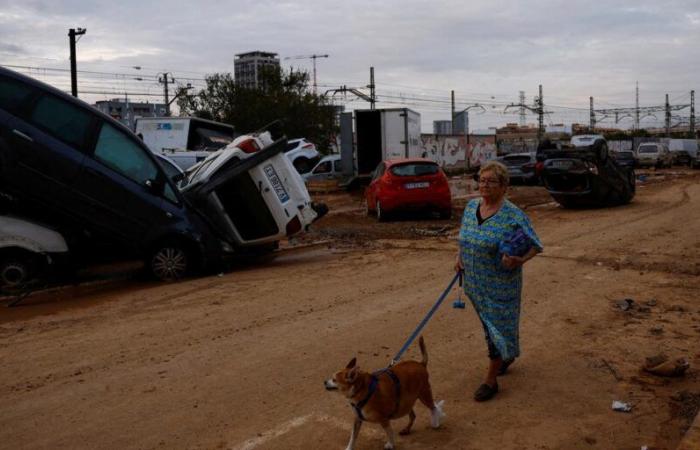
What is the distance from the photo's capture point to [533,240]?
4684 millimetres

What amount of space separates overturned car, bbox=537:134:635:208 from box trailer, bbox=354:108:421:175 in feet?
25.4

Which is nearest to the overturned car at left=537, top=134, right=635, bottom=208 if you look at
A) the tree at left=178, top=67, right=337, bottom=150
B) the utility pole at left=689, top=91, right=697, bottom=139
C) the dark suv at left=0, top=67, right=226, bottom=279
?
the dark suv at left=0, top=67, right=226, bottom=279

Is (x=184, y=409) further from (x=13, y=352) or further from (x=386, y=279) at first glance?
(x=386, y=279)

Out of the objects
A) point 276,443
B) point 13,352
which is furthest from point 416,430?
point 13,352

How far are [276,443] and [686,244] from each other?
9.80 metres

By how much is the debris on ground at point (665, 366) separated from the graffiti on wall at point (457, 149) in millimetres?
35075

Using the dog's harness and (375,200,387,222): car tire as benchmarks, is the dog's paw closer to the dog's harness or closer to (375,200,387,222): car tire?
the dog's harness

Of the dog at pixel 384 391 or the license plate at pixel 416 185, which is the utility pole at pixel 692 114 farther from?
the dog at pixel 384 391

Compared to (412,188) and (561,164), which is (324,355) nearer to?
(412,188)

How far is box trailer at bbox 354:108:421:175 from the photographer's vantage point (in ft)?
83.1

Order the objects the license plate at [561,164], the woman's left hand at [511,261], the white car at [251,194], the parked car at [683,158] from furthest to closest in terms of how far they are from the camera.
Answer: the parked car at [683,158] → the license plate at [561,164] → the white car at [251,194] → the woman's left hand at [511,261]

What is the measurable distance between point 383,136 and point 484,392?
68.9ft

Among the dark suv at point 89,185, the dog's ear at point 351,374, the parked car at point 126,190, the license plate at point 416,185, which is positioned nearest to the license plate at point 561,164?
the license plate at point 416,185

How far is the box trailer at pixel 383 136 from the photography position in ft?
83.1
